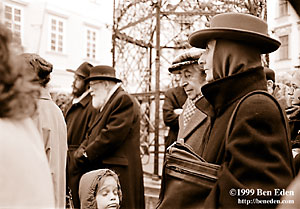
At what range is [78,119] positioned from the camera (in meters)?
4.83

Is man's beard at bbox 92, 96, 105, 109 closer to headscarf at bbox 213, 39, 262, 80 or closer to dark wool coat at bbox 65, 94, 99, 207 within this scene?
dark wool coat at bbox 65, 94, 99, 207

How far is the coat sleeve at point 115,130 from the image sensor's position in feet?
13.1

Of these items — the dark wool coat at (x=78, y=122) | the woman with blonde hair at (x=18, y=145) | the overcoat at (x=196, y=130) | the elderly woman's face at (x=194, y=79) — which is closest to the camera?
the woman with blonde hair at (x=18, y=145)

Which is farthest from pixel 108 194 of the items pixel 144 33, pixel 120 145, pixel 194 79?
pixel 144 33

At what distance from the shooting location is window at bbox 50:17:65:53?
11.4 metres

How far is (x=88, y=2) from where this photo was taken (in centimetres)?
952

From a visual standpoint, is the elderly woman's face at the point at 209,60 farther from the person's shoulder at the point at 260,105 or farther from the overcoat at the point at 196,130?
the overcoat at the point at 196,130

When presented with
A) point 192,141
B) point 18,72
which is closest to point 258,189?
point 192,141

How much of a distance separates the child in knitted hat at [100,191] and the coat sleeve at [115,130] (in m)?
0.90

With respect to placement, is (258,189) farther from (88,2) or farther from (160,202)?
(88,2)

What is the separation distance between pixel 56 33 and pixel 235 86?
10.6m

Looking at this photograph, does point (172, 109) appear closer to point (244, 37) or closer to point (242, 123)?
point (244, 37)

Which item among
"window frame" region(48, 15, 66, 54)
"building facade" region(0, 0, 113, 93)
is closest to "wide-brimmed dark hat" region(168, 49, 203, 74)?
"building facade" region(0, 0, 113, 93)

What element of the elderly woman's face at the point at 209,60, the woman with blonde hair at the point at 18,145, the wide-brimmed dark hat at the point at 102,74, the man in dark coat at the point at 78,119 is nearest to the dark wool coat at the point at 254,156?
the elderly woman's face at the point at 209,60
